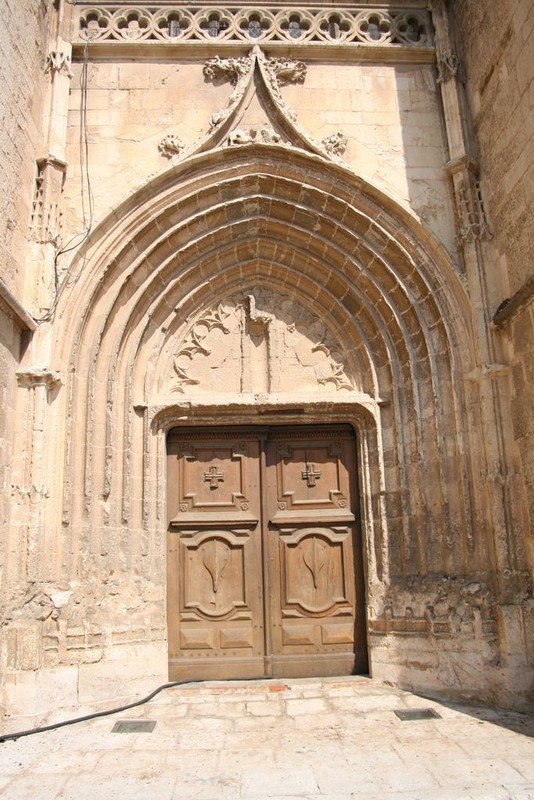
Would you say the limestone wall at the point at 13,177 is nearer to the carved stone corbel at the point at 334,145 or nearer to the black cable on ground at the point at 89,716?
the black cable on ground at the point at 89,716

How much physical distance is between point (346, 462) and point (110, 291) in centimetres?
246

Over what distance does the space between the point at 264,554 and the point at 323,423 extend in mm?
1225

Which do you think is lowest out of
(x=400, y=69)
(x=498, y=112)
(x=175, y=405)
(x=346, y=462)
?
(x=346, y=462)

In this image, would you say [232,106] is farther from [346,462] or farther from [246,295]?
[346,462]

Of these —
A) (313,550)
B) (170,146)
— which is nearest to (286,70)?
(170,146)

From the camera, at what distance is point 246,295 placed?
5957mm

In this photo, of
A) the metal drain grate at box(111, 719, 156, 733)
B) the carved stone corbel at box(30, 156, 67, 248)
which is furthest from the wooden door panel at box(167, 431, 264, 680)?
the carved stone corbel at box(30, 156, 67, 248)

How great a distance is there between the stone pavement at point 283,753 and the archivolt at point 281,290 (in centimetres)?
120

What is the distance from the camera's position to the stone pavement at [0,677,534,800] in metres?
3.11

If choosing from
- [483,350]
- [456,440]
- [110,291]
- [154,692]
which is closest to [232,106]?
[110,291]

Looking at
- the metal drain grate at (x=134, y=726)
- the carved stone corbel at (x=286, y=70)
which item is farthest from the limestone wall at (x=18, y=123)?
the metal drain grate at (x=134, y=726)

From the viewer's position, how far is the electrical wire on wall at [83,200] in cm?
495

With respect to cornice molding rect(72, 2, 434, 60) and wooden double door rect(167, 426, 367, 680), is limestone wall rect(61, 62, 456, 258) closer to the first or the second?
cornice molding rect(72, 2, 434, 60)

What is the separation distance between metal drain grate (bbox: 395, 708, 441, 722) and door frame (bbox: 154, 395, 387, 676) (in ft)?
3.10
